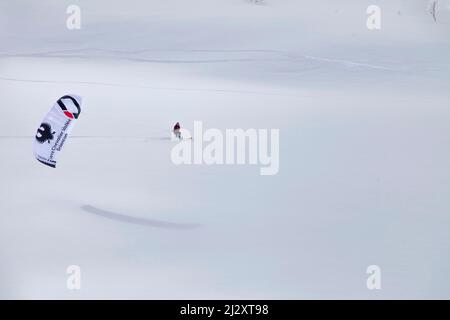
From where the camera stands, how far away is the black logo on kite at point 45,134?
92.1 inches

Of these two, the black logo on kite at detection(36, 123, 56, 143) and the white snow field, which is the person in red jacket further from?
the black logo on kite at detection(36, 123, 56, 143)

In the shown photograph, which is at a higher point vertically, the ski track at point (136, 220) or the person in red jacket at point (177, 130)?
the person in red jacket at point (177, 130)

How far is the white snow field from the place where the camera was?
2.33m

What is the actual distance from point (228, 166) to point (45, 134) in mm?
658

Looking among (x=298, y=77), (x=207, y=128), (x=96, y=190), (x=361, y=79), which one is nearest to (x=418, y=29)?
(x=361, y=79)

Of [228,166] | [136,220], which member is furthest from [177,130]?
[136,220]

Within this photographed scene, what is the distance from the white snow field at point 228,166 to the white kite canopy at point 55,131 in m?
0.05

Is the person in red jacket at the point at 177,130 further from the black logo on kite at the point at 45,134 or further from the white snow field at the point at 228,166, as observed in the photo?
the black logo on kite at the point at 45,134

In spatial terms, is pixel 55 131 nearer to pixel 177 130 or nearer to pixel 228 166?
pixel 177 130

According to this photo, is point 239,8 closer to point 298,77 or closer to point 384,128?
point 298,77

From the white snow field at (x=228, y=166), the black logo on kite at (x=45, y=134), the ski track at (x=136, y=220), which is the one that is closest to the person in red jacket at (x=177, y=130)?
the white snow field at (x=228, y=166)

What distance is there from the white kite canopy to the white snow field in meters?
0.05

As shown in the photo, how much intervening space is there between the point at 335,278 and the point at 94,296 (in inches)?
33.2

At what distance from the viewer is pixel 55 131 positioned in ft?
7.72
